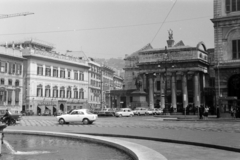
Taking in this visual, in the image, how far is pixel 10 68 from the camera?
61000 mm

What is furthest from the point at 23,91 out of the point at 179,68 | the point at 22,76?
A: the point at 179,68

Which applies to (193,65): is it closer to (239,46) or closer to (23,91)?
(239,46)

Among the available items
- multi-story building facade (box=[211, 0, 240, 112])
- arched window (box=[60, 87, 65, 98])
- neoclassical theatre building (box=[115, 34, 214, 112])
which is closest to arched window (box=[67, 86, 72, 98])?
arched window (box=[60, 87, 65, 98])

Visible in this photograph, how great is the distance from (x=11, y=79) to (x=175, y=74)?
137ft

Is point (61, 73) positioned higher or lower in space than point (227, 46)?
lower

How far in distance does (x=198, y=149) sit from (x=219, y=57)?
34.6m

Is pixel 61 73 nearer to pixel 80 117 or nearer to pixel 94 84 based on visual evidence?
pixel 94 84

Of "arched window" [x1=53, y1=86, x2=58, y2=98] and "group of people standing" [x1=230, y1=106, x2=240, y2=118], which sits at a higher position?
"arched window" [x1=53, y1=86, x2=58, y2=98]

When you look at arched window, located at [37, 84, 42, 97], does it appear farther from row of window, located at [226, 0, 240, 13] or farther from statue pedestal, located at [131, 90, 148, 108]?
row of window, located at [226, 0, 240, 13]

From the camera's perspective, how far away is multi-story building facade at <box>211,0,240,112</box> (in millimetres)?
42156

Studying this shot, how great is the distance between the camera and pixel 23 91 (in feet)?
213

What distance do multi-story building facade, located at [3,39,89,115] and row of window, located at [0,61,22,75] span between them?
9.83 feet

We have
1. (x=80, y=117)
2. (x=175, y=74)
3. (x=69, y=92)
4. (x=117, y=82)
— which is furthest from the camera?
(x=117, y=82)

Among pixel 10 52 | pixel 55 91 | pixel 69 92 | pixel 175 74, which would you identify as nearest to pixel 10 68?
pixel 10 52
